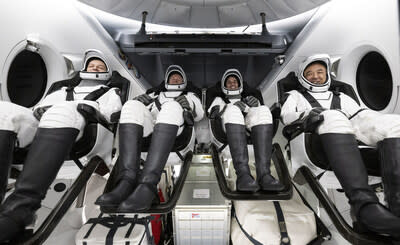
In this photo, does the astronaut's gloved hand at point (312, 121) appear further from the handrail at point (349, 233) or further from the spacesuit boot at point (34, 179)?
the spacesuit boot at point (34, 179)

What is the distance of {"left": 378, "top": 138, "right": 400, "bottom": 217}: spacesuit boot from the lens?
1085mm

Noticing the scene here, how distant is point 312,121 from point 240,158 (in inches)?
20.4

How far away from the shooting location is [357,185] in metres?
1.15

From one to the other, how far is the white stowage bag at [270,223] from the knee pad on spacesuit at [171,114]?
34.4 inches

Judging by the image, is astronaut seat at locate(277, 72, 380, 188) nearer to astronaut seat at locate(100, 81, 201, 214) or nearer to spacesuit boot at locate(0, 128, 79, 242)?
astronaut seat at locate(100, 81, 201, 214)

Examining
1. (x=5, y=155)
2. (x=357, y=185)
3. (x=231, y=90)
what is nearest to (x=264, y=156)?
(x=357, y=185)

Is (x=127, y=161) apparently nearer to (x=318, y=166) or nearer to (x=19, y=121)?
(x=19, y=121)

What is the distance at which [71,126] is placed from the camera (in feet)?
4.28

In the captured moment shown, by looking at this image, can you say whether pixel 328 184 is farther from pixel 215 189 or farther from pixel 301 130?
pixel 215 189

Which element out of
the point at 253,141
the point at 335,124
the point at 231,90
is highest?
the point at 231,90

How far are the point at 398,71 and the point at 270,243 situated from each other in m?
1.82

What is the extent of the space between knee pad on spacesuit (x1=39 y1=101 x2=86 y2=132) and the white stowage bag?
1339 mm

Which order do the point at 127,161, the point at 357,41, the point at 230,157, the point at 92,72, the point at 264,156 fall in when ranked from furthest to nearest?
Result: the point at 357,41
the point at 92,72
the point at 230,157
the point at 264,156
the point at 127,161

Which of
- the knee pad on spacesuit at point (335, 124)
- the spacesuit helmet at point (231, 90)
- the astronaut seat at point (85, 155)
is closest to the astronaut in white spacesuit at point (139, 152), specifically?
the astronaut seat at point (85, 155)
